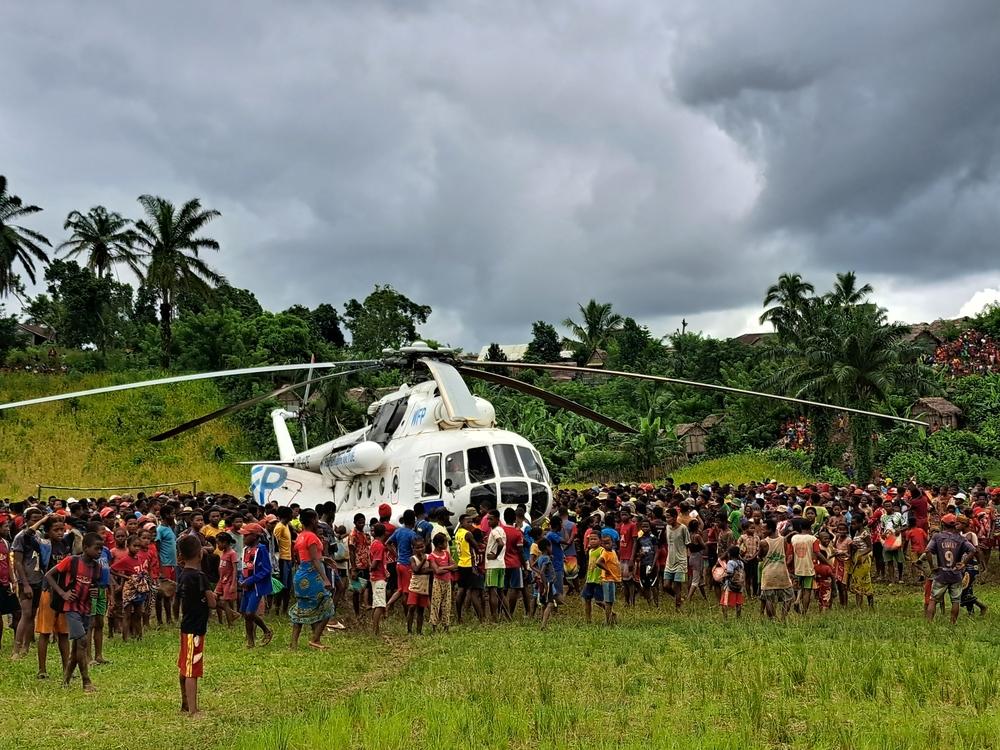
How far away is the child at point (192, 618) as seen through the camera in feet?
25.2

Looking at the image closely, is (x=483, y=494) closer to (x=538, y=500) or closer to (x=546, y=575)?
(x=538, y=500)

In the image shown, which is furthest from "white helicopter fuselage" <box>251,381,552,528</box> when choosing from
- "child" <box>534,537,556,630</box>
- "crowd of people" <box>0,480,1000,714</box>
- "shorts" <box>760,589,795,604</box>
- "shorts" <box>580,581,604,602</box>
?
"shorts" <box>760,589,795,604</box>

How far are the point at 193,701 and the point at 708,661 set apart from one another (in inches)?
186

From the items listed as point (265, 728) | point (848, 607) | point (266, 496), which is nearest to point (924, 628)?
point (848, 607)

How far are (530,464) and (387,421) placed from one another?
3370mm

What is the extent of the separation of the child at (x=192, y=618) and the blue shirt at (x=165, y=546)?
466 centimetres

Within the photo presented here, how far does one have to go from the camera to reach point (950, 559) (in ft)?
36.9

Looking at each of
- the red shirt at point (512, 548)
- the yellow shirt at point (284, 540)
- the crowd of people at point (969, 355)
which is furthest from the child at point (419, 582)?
the crowd of people at point (969, 355)

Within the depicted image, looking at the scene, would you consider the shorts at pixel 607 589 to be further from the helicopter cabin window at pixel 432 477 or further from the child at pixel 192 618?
the child at pixel 192 618

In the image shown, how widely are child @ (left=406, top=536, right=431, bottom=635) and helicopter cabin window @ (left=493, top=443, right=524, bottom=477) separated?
2423 mm

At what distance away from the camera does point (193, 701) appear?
7754 mm

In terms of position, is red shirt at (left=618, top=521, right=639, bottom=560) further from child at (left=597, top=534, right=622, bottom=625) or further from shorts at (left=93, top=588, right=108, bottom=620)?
shorts at (left=93, top=588, right=108, bottom=620)

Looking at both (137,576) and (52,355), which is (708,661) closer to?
(137,576)

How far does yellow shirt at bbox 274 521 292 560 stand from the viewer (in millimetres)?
12617
